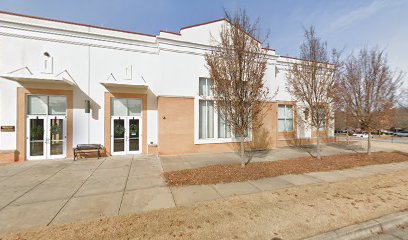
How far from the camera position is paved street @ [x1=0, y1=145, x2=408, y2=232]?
434 centimetres

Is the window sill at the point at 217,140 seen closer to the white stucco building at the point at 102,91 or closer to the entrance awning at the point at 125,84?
the white stucco building at the point at 102,91

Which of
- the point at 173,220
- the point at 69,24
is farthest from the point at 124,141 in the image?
the point at 173,220

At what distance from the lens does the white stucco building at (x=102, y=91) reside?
9.70m

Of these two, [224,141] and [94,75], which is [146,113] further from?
[224,141]

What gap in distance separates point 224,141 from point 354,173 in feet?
22.7

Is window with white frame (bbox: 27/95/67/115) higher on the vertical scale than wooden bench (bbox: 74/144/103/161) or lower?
higher

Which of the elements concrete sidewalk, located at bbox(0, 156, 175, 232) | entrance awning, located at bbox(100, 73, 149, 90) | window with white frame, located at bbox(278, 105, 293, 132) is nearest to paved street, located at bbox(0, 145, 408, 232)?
concrete sidewalk, located at bbox(0, 156, 175, 232)

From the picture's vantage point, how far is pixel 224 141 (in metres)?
12.4

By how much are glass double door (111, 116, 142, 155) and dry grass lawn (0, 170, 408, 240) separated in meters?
8.00

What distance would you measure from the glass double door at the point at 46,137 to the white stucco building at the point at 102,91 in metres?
0.04

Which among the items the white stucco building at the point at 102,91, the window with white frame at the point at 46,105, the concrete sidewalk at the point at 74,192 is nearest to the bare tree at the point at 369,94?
the white stucco building at the point at 102,91

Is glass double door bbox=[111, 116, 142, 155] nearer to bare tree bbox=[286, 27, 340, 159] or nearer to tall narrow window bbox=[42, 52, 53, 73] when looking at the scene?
tall narrow window bbox=[42, 52, 53, 73]

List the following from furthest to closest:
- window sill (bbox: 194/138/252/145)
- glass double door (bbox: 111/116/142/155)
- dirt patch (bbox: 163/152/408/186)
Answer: window sill (bbox: 194/138/252/145), glass double door (bbox: 111/116/142/155), dirt patch (bbox: 163/152/408/186)

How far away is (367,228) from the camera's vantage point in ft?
12.3
